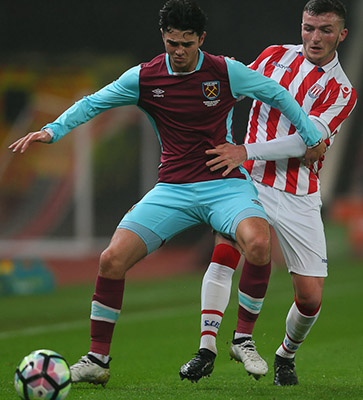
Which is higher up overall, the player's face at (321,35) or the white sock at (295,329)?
the player's face at (321,35)

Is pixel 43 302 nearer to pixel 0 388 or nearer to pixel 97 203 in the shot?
pixel 0 388

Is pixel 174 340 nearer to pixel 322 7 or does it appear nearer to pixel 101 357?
pixel 101 357

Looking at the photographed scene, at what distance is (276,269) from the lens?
1363 cm

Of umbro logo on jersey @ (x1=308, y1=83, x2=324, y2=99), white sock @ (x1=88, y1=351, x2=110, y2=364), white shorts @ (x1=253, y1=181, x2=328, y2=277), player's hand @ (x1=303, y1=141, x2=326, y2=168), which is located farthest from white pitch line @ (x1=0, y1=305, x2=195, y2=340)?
umbro logo on jersey @ (x1=308, y1=83, x2=324, y2=99)

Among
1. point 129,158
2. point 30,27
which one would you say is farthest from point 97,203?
point 30,27

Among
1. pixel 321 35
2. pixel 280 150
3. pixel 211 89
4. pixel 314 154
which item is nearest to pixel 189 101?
pixel 211 89

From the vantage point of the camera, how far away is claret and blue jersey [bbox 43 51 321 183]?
4820 millimetres

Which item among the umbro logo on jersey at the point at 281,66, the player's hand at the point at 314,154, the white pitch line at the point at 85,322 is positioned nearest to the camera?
the player's hand at the point at 314,154

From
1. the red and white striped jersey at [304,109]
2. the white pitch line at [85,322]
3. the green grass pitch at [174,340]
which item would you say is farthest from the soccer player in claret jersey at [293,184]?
the white pitch line at [85,322]

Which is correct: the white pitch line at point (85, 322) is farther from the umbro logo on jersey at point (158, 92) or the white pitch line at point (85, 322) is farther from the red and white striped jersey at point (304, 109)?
the umbro logo on jersey at point (158, 92)

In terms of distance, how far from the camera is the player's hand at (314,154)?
16.7 ft

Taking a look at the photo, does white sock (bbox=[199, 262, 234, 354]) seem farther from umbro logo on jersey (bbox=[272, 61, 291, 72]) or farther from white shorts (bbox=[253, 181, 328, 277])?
umbro logo on jersey (bbox=[272, 61, 291, 72])

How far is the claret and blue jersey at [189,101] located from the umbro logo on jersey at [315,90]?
480 mm

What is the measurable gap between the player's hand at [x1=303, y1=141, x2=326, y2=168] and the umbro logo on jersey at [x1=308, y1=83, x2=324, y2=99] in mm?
366
